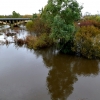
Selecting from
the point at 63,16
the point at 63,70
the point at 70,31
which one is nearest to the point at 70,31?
the point at 70,31

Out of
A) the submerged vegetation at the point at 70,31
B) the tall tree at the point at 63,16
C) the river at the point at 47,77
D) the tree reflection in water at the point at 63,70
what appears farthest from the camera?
the tall tree at the point at 63,16

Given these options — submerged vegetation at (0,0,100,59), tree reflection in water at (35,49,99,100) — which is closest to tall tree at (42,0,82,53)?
submerged vegetation at (0,0,100,59)

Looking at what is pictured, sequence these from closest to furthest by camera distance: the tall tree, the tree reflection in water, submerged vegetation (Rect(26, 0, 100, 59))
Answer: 1. the tree reflection in water
2. submerged vegetation (Rect(26, 0, 100, 59))
3. the tall tree

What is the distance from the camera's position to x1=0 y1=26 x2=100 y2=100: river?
9852 mm

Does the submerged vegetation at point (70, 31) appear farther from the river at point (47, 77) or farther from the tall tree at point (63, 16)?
the river at point (47, 77)

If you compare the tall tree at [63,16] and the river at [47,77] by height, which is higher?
the tall tree at [63,16]

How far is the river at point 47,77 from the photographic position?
32.3ft

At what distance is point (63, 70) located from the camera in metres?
14.0

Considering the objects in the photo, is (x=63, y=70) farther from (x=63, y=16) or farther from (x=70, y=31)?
(x=63, y=16)

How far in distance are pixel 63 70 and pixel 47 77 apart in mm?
2205

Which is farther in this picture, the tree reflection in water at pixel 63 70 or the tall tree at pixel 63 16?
the tall tree at pixel 63 16

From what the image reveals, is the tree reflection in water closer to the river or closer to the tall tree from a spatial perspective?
the river

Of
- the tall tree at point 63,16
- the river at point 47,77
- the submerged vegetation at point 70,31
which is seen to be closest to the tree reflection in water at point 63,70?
the river at point 47,77

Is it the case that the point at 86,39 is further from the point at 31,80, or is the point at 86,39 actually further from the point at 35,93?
the point at 35,93
